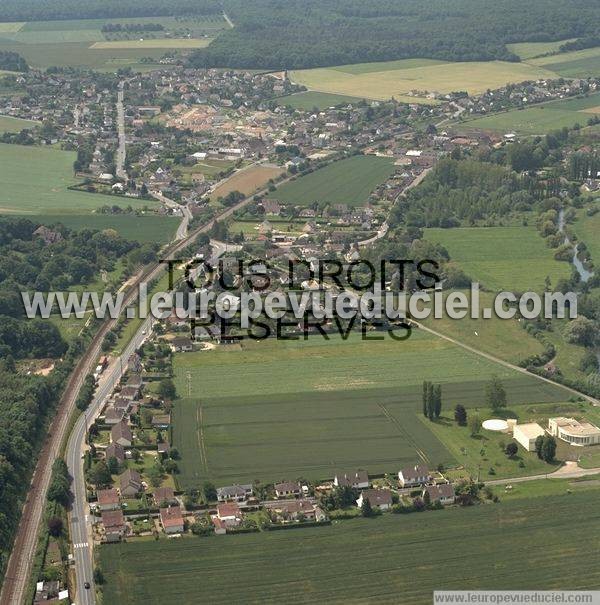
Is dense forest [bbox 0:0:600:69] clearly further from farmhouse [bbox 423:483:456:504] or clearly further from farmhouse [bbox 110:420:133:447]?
farmhouse [bbox 423:483:456:504]

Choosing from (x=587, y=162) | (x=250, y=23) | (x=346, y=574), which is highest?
(x=250, y=23)

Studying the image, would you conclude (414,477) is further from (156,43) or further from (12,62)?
(156,43)

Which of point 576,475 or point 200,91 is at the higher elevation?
point 200,91

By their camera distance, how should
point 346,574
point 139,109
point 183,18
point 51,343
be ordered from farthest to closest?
point 183,18 < point 139,109 < point 51,343 < point 346,574

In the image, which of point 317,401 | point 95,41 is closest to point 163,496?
point 317,401

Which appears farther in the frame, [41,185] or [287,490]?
[41,185]

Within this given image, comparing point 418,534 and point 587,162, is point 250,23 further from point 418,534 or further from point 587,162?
point 418,534

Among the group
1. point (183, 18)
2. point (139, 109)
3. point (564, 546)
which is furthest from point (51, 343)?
point (183, 18)

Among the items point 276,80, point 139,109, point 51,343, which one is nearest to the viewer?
point 51,343
